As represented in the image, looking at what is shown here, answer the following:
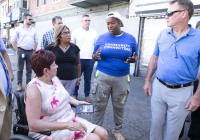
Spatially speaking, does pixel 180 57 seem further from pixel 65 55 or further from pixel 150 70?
pixel 65 55

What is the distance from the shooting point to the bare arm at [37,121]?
6.64 feet

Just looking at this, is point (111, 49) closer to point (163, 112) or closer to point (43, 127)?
point (163, 112)

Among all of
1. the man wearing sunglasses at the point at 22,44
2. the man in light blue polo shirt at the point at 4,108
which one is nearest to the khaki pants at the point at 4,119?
the man in light blue polo shirt at the point at 4,108

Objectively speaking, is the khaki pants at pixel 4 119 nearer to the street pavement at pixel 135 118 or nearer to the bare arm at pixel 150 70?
the bare arm at pixel 150 70

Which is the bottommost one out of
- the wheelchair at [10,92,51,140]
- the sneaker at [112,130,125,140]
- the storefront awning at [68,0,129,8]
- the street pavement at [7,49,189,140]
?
the street pavement at [7,49,189,140]

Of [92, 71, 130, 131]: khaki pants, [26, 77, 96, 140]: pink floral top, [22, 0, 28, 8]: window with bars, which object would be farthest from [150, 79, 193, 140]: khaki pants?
[22, 0, 28, 8]: window with bars

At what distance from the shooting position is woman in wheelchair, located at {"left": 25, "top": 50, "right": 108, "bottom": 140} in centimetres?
204

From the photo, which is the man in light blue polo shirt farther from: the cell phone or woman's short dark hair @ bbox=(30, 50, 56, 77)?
the cell phone

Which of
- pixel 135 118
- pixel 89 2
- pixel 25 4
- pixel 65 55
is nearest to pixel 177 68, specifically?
pixel 65 55

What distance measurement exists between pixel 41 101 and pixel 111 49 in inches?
52.7

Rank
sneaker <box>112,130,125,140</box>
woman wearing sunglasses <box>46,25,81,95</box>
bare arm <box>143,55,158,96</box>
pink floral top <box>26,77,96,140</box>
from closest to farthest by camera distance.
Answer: pink floral top <box>26,77,96,140</box>
bare arm <box>143,55,158,96</box>
sneaker <box>112,130,125,140</box>
woman wearing sunglasses <box>46,25,81,95</box>

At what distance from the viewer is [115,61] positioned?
3170 millimetres

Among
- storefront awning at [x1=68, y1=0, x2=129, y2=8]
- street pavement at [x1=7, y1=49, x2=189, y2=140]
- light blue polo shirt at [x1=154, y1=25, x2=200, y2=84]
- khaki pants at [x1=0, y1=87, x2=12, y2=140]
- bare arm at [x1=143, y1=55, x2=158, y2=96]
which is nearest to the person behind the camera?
khaki pants at [x1=0, y1=87, x2=12, y2=140]

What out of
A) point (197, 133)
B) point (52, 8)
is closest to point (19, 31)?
point (197, 133)
